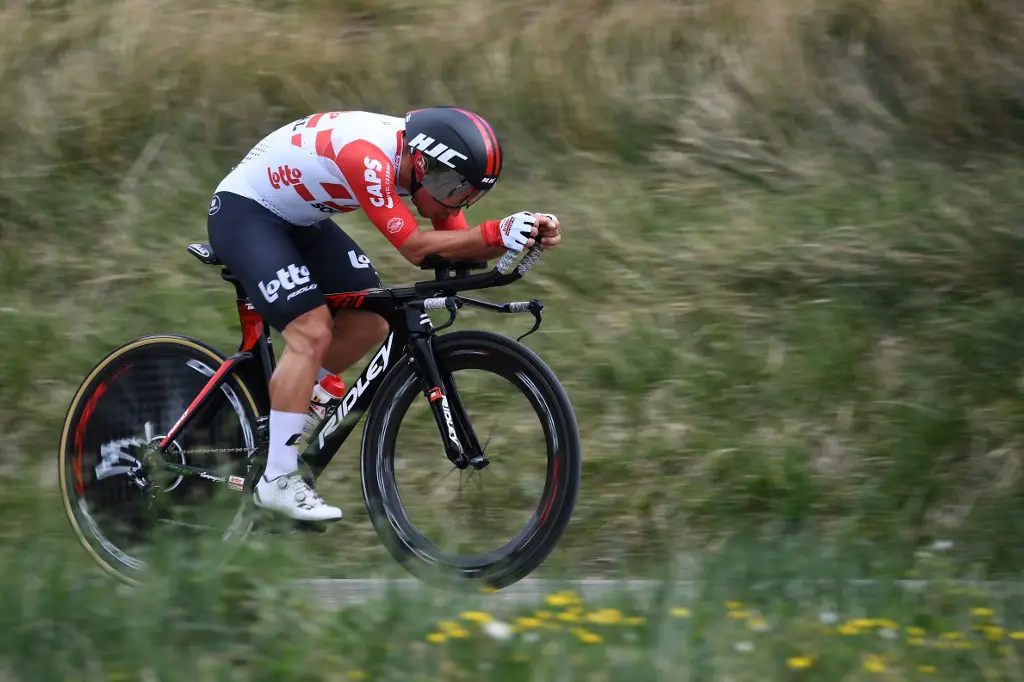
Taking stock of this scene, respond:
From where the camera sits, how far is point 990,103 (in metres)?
8.59

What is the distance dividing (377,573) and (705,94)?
510 cm

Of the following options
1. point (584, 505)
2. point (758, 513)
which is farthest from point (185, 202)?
point (758, 513)

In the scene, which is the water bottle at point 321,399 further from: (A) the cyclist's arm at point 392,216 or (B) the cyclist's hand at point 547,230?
(B) the cyclist's hand at point 547,230

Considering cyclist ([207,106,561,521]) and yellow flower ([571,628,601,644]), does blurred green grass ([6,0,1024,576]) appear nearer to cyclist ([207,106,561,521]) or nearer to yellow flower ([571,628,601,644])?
cyclist ([207,106,561,521])

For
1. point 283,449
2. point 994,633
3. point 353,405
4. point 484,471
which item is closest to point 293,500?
point 283,449

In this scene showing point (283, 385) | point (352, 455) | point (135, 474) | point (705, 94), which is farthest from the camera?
point (705, 94)

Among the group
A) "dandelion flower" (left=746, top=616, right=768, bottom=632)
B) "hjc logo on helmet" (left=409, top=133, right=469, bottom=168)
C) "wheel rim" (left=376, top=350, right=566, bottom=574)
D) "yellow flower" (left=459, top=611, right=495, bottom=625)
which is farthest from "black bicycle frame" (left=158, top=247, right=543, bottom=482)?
"dandelion flower" (left=746, top=616, right=768, bottom=632)

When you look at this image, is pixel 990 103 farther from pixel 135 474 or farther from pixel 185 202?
pixel 135 474

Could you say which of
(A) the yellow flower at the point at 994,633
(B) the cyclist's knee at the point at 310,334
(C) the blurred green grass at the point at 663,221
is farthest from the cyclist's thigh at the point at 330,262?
(A) the yellow flower at the point at 994,633

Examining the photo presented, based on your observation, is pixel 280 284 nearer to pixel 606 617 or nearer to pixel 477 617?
pixel 477 617

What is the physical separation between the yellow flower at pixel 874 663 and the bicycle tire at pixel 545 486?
123cm

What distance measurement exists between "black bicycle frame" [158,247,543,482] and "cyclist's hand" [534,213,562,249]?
0.09 metres

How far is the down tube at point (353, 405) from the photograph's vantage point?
500 centimetres

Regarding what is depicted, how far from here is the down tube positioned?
5000 mm
